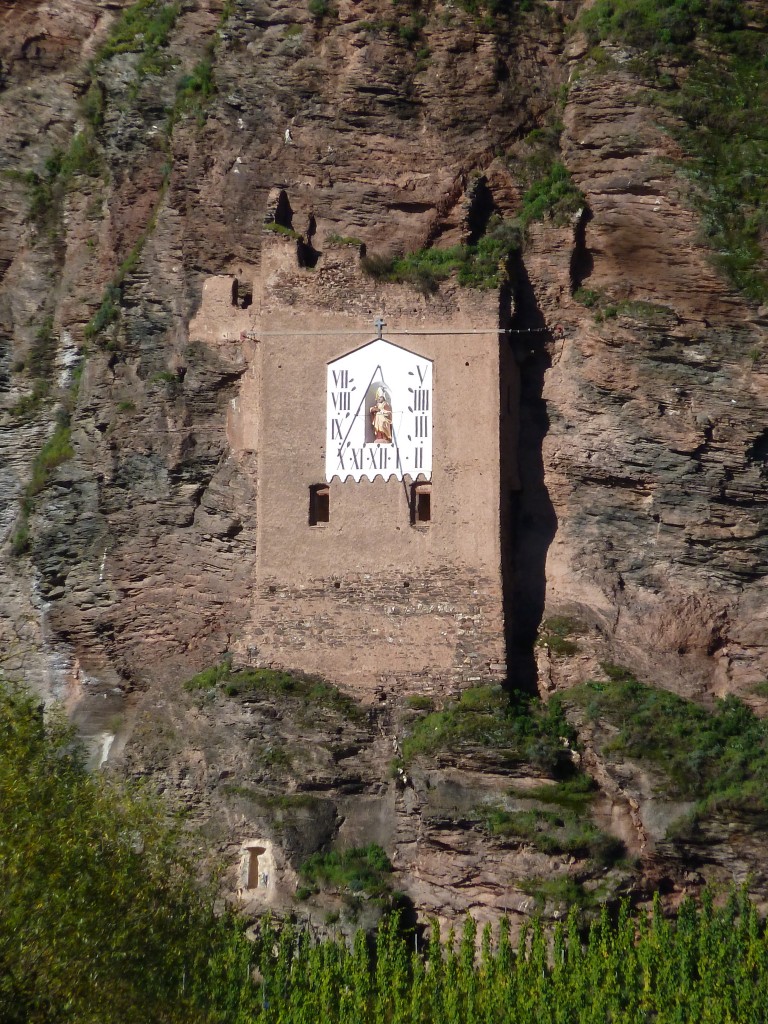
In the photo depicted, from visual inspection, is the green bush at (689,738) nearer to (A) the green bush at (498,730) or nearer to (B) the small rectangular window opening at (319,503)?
(A) the green bush at (498,730)

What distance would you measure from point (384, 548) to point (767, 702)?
7017mm

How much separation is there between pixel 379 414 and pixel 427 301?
214cm

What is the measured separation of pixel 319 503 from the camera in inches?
1513

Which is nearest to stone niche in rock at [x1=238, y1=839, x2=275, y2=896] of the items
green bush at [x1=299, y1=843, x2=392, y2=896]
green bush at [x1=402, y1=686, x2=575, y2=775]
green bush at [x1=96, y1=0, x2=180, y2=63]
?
green bush at [x1=299, y1=843, x2=392, y2=896]

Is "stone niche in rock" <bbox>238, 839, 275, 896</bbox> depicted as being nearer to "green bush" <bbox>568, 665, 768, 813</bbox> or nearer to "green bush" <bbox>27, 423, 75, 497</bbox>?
"green bush" <bbox>568, 665, 768, 813</bbox>

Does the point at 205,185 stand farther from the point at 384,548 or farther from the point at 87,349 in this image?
the point at 384,548

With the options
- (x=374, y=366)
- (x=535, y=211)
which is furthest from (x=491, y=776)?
(x=535, y=211)

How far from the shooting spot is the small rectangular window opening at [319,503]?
38281mm

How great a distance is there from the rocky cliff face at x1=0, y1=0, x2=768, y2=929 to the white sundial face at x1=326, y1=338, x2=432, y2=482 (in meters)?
2.14

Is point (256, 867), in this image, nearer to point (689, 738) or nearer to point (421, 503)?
point (421, 503)

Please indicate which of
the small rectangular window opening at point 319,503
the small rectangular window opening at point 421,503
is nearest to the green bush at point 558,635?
the small rectangular window opening at point 421,503

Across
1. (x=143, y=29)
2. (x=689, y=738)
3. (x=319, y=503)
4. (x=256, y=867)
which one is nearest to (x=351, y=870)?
(x=256, y=867)

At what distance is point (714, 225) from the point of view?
1558 inches

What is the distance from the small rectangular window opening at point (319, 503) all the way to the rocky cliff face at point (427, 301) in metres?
1.88
